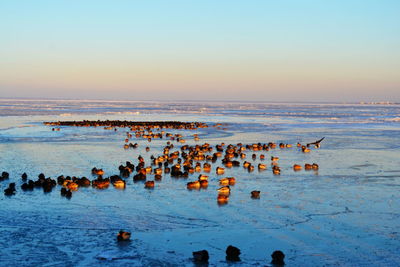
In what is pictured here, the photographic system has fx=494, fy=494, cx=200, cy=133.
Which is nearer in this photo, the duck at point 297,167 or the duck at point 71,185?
the duck at point 71,185

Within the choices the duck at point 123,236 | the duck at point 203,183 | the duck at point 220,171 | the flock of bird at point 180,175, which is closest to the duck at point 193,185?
the flock of bird at point 180,175

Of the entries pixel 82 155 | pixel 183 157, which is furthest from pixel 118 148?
pixel 183 157

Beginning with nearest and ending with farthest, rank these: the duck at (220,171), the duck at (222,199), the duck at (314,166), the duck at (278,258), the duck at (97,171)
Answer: the duck at (278,258) < the duck at (222,199) < the duck at (97,171) < the duck at (220,171) < the duck at (314,166)

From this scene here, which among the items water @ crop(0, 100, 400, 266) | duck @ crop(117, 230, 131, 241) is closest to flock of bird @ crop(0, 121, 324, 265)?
duck @ crop(117, 230, 131, 241)

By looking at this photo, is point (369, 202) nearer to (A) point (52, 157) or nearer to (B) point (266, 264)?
(B) point (266, 264)

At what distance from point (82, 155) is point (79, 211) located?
49.3 ft

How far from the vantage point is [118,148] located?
3581 centimetres

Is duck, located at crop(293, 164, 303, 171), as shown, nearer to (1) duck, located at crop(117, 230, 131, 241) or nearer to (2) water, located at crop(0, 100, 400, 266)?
(2) water, located at crop(0, 100, 400, 266)

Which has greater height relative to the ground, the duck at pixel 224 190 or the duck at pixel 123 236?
the duck at pixel 224 190

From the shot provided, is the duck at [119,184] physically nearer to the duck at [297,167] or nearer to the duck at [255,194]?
the duck at [255,194]

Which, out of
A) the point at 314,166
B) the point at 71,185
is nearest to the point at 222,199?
the point at 71,185

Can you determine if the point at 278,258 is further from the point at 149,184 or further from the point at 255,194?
the point at 149,184

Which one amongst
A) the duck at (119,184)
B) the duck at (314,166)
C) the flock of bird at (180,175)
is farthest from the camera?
the duck at (314,166)

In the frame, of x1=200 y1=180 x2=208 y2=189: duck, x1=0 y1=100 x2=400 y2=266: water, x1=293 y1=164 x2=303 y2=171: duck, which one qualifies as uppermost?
x1=293 y1=164 x2=303 y2=171: duck
